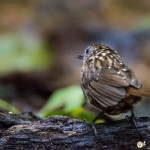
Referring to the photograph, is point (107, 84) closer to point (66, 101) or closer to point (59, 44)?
point (66, 101)

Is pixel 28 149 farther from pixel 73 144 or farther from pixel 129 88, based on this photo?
pixel 129 88

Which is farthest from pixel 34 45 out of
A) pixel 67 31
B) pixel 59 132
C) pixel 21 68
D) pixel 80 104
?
pixel 59 132

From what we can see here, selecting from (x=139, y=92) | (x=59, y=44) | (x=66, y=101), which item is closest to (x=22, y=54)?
(x=59, y=44)

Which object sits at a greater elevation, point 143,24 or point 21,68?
point 143,24

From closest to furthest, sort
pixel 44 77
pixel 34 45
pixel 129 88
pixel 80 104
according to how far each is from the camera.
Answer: pixel 129 88
pixel 80 104
pixel 44 77
pixel 34 45

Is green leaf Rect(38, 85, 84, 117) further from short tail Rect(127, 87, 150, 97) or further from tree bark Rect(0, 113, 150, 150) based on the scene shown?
short tail Rect(127, 87, 150, 97)

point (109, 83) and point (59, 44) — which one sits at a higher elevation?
point (59, 44)
